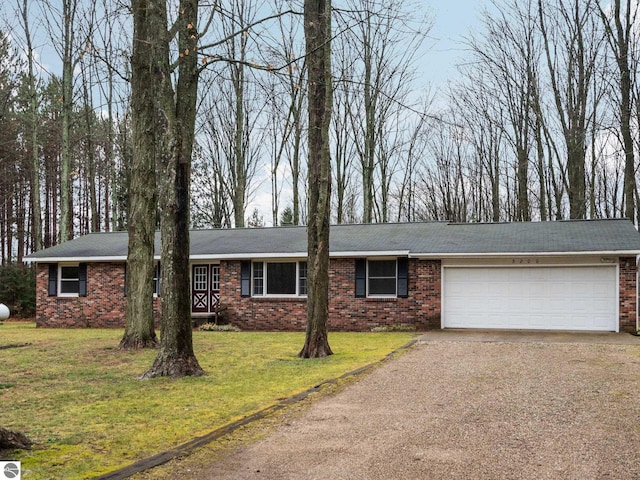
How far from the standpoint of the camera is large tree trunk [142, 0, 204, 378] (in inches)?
384

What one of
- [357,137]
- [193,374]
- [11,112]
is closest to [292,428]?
[193,374]

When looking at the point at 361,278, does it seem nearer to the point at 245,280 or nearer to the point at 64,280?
the point at 245,280

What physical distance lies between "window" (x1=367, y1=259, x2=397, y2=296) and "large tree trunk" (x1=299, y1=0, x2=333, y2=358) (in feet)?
22.5

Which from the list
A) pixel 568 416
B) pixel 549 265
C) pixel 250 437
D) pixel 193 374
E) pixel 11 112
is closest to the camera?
pixel 250 437

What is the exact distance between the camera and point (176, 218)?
975 cm

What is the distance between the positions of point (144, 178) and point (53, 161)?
2197 cm

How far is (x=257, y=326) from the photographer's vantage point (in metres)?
20.1

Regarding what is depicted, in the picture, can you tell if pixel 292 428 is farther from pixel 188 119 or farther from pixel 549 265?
pixel 549 265

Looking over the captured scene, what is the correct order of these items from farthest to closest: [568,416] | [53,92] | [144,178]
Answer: [53,92] → [144,178] → [568,416]

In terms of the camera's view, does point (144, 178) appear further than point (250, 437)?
Yes

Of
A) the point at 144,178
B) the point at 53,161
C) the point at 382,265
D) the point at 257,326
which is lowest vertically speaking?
the point at 257,326

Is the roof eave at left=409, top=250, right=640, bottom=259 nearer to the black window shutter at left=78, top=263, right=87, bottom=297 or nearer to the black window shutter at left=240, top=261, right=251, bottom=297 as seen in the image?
the black window shutter at left=240, top=261, right=251, bottom=297

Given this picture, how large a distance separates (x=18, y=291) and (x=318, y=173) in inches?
788

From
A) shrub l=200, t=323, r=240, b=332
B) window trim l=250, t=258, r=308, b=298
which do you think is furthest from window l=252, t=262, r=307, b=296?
shrub l=200, t=323, r=240, b=332
